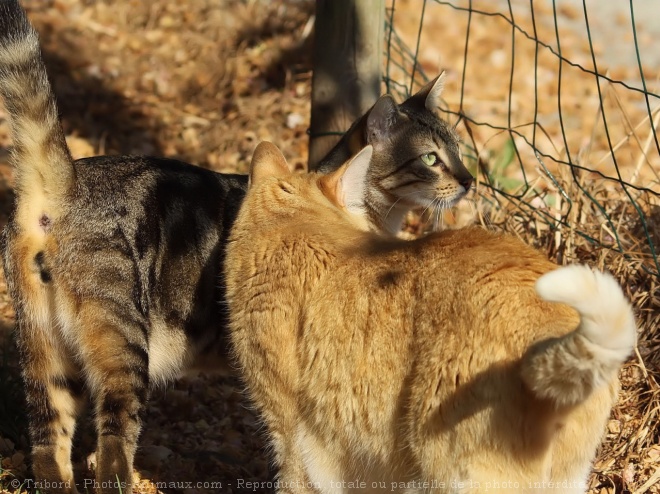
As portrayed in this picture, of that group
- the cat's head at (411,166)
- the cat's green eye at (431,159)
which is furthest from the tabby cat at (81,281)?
the cat's green eye at (431,159)

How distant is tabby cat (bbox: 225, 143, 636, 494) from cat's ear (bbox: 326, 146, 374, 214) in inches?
8.6

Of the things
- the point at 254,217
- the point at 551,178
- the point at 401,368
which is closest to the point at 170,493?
the point at 254,217

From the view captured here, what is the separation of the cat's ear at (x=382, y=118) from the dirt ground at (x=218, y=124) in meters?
0.85

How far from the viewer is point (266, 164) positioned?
3.91 m

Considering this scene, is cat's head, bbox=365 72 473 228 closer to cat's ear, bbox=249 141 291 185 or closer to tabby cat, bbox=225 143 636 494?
cat's ear, bbox=249 141 291 185

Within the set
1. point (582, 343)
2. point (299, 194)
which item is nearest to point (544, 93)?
point (299, 194)

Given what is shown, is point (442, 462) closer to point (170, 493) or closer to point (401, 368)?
point (401, 368)

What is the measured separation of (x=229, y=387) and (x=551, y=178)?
86.4 inches

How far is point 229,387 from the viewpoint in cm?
505

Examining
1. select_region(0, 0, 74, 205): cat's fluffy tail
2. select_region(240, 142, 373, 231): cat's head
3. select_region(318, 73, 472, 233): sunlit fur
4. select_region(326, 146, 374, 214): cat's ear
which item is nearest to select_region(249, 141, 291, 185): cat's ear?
select_region(240, 142, 373, 231): cat's head

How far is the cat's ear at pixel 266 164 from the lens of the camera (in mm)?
3873

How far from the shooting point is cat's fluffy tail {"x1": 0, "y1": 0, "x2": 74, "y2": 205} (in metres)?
3.47

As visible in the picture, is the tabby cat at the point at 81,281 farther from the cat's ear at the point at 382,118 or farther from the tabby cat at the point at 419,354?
the cat's ear at the point at 382,118

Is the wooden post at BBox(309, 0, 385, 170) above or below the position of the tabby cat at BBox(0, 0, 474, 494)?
above
